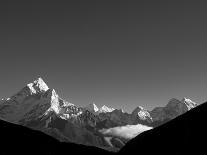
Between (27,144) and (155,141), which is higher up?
(27,144)

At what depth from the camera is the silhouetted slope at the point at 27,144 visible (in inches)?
4598

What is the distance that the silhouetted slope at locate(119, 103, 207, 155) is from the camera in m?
84.8

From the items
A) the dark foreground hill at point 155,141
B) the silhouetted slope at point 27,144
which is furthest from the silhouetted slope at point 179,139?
the silhouetted slope at point 27,144

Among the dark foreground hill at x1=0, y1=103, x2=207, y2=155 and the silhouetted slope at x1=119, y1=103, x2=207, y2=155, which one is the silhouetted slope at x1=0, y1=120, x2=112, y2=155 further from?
the silhouetted slope at x1=119, y1=103, x2=207, y2=155

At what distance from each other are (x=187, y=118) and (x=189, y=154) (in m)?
29.9

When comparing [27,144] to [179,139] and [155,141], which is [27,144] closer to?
[155,141]

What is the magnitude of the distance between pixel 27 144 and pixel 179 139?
5184 cm

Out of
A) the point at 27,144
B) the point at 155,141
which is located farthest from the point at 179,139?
the point at 27,144

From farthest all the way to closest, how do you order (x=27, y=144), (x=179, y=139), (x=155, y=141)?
1. (x=27, y=144)
2. (x=155, y=141)
3. (x=179, y=139)

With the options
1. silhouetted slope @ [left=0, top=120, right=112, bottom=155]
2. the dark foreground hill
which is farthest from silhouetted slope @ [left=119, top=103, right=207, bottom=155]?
silhouetted slope @ [left=0, top=120, right=112, bottom=155]

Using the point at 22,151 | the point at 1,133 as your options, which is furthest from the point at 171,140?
the point at 1,133

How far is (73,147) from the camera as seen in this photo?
154 m

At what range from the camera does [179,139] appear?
9588cm

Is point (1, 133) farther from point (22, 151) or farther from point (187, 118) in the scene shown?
point (187, 118)
